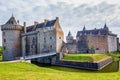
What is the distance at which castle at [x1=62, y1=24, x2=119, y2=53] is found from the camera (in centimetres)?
5647

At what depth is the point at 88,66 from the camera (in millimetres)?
28938

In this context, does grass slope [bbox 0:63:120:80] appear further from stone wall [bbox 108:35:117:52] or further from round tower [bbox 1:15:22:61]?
stone wall [bbox 108:35:117:52]

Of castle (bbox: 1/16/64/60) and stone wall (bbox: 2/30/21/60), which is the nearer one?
castle (bbox: 1/16/64/60)

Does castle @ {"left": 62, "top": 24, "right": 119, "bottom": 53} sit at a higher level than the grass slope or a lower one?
higher

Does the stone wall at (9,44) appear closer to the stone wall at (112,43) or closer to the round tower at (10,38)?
the round tower at (10,38)

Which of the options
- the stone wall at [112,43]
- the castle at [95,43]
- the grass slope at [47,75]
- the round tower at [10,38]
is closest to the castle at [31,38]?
the round tower at [10,38]

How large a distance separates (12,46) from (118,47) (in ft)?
165

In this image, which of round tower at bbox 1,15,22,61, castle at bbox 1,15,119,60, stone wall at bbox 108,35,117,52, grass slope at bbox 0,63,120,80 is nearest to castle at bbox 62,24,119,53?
stone wall at bbox 108,35,117,52

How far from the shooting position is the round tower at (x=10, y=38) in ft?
142

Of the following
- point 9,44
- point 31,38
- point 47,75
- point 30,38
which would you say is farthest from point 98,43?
point 47,75

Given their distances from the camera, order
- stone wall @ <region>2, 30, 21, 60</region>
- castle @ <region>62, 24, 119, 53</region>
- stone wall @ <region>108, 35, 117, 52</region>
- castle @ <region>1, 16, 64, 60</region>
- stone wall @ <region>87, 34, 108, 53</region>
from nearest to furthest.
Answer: castle @ <region>1, 16, 64, 60</region> < stone wall @ <region>2, 30, 21, 60</region> < castle @ <region>62, 24, 119, 53</region> < stone wall @ <region>87, 34, 108, 53</region> < stone wall @ <region>108, 35, 117, 52</region>

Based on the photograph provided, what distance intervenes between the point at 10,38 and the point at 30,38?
5.25 metres

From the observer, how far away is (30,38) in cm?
4362

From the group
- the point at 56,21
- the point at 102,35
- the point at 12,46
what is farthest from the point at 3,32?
the point at 102,35
